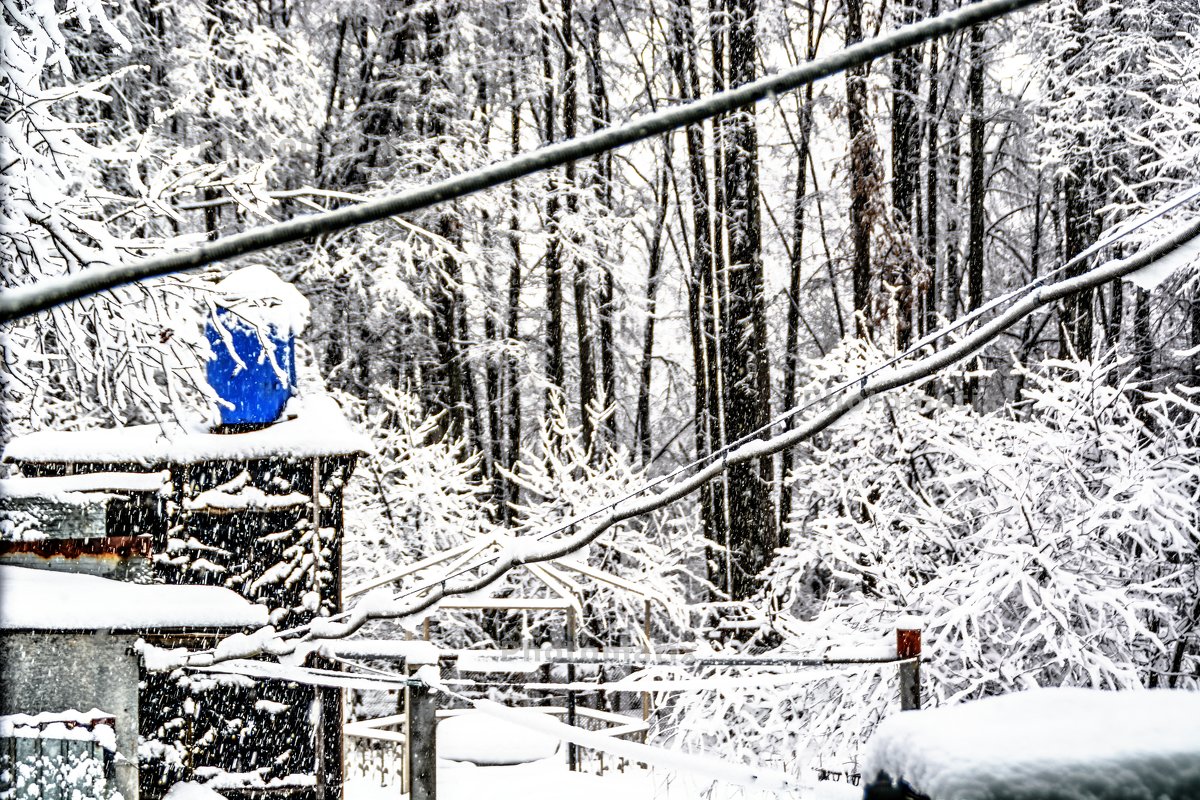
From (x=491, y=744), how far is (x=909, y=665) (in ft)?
15.5

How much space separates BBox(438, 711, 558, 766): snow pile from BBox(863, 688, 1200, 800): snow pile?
764 cm

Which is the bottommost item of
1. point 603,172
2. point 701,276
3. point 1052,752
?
point 1052,752

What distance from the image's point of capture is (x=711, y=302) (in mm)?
15586

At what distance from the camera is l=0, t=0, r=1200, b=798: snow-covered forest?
670 cm

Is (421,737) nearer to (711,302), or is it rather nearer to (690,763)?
(690,763)

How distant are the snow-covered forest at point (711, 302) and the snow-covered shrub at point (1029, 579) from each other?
39 mm

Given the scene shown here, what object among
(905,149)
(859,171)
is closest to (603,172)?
(905,149)

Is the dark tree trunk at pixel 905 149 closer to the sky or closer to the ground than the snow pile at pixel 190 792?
closer to the sky

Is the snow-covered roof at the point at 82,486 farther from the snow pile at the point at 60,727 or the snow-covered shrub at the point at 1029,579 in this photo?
the snow-covered shrub at the point at 1029,579

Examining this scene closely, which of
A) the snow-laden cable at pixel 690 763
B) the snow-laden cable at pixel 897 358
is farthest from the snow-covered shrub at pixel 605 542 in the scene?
the snow-laden cable at pixel 897 358

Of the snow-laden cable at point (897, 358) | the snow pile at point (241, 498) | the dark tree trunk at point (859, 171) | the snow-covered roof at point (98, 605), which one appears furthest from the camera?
the dark tree trunk at point (859, 171)

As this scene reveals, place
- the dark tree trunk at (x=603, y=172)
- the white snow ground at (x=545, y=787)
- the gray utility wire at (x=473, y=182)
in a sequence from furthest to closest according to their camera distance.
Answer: the dark tree trunk at (x=603, y=172) → the white snow ground at (x=545, y=787) → the gray utility wire at (x=473, y=182)

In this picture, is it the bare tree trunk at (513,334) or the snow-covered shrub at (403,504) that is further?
the bare tree trunk at (513,334)

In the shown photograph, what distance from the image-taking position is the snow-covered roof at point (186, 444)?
3246 millimetres
